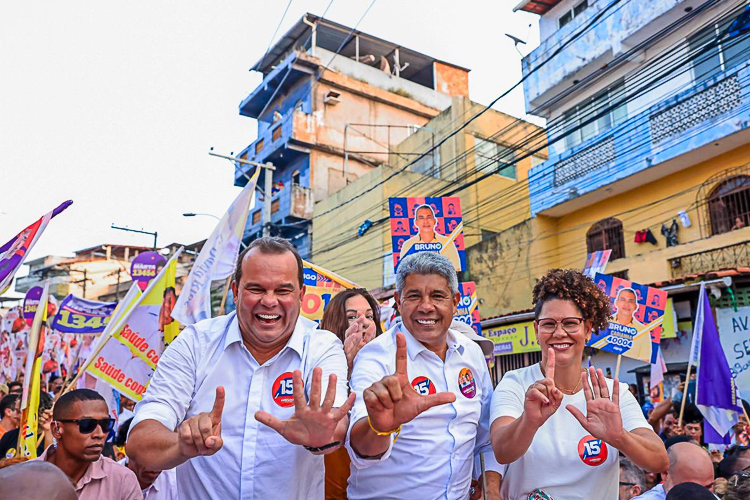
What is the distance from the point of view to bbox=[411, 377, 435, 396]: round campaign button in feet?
9.93

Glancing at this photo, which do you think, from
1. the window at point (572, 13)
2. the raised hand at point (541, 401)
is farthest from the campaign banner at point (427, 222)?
the window at point (572, 13)

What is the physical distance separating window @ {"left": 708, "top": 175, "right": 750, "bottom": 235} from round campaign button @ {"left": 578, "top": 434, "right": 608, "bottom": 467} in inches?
475

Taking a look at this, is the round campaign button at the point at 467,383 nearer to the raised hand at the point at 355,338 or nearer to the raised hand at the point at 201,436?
the raised hand at the point at 355,338

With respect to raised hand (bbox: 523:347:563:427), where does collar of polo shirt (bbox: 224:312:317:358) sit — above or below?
above

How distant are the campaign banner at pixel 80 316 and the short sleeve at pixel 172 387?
28.0 ft

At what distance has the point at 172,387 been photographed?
2617 mm

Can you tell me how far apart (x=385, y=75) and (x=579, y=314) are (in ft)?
96.6

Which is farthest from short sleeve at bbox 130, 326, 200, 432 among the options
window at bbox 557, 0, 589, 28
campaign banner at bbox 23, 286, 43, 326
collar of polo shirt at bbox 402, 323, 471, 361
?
window at bbox 557, 0, 589, 28

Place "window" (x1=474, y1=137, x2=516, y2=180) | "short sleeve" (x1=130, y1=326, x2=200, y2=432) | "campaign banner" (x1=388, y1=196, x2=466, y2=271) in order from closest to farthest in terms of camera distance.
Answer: "short sleeve" (x1=130, y1=326, x2=200, y2=432), "campaign banner" (x1=388, y1=196, x2=466, y2=271), "window" (x1=474, y1=137, x2=516, y2=180)

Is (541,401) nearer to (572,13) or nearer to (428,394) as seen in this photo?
(428,394)

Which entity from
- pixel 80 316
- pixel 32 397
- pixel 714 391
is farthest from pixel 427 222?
pixel 80 316

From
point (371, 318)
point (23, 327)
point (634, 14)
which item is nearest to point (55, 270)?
point (23, 327)

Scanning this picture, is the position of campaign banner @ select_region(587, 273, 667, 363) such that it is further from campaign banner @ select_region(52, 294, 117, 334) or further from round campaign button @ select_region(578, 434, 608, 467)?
campaign banner @ select_region(52, 294, 117, 334)

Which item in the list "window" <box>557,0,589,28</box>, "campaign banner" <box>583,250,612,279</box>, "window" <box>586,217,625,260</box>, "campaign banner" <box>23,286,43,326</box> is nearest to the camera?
"campaign banner" <box>583,250,612,279</box>
